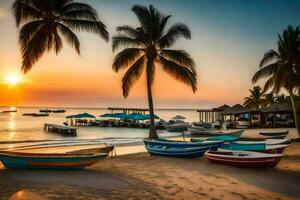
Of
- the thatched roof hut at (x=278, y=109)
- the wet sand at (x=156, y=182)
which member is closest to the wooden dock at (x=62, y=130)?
the thatched roof hut at (x=278, y=109)

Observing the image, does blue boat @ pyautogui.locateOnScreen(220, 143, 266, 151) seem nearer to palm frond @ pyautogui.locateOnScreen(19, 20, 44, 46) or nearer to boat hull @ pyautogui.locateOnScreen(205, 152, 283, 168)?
boat hull @ pyautogui.locateOnScreen(205, 152, 283, 168)

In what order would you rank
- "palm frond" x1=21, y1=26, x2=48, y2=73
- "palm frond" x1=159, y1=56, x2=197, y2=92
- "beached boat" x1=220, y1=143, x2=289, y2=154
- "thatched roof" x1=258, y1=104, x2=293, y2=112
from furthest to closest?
1. "thatched roof" x1=258, y1=104, x2=293, y2=112
2. "palm frond" x1=159, y1=56, x2=197, y2=92
3. "palm frond" x1=21, y1=26, x2=48, y2=73
4. "beached boat" x1=220, y1=143, x2=289, y2=154

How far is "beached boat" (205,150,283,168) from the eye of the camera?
43.8 feet

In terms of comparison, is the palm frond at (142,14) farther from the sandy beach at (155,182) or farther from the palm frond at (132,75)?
the sandy beach at (155,182)

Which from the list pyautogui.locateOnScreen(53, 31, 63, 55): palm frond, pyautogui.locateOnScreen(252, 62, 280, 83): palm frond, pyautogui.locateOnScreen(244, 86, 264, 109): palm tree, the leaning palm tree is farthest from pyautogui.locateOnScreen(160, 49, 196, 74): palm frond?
pyautogui.locateOnScreen(244, 86, 264, 109): palm tree

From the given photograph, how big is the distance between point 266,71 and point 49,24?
18.3 m

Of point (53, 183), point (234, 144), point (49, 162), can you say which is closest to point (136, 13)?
point (234, 144)

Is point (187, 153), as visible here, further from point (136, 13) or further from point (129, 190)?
point (136, 13)

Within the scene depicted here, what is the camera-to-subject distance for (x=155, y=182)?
11.0 metres

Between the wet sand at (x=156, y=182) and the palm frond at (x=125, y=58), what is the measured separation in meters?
10.7

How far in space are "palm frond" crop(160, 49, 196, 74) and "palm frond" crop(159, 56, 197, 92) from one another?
0.34 m

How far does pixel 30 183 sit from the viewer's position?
1016 cm

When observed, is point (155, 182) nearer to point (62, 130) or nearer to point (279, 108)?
point (279, 108)

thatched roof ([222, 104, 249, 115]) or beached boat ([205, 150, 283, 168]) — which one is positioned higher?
thatched roof ([222, 104, 249, 115])
